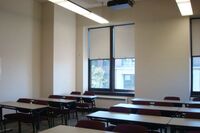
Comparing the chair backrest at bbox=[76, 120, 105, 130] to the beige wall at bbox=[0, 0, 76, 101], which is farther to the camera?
the beige wall at bbox=[0, 0, 76, 101]

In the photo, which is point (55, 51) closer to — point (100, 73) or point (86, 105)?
point (100, 73)

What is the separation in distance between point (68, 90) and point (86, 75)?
36.5 inches

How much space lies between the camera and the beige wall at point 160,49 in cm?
667

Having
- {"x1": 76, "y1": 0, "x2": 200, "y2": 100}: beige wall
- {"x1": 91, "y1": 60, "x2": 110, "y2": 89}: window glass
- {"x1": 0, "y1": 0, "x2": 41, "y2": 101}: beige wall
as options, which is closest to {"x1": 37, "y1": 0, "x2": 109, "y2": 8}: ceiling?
{"x1": 76, "y1": 0, "x2": 200, "y2": 100}: beige wall

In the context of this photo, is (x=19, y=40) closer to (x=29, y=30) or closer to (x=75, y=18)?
(x=29, y=30)

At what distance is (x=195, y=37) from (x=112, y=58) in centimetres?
283

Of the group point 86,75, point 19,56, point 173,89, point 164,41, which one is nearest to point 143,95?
point 173,89

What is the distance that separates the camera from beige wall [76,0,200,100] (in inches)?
263

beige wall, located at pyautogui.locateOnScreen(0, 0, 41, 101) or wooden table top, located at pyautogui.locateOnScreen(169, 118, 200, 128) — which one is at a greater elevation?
beige wall, located at pyautogui.locateOnScreen(0, 0, 41, 101)

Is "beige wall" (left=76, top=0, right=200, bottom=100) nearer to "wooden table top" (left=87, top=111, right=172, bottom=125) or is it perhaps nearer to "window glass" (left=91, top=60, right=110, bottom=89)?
"window glass" (left=91, top=60, right=110, bottom=89)

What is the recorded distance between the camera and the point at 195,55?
686cm

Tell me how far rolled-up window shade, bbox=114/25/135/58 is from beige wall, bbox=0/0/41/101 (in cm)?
269

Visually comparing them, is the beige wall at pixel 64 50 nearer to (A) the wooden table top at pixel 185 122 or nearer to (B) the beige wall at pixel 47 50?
(B) the beige wall at pixel 47 50

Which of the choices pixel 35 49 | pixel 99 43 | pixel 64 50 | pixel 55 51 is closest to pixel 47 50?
pixel 55 51
